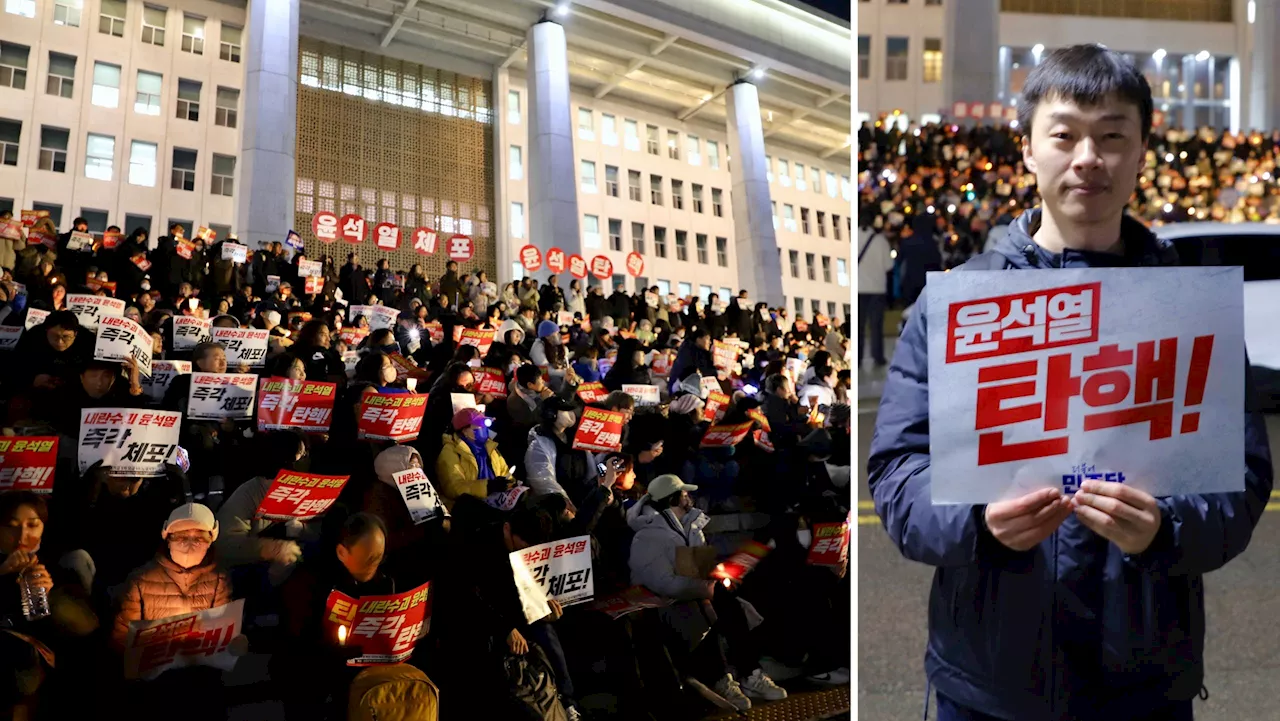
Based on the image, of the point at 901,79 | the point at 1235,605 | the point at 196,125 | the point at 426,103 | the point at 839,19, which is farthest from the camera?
the point at 196,125

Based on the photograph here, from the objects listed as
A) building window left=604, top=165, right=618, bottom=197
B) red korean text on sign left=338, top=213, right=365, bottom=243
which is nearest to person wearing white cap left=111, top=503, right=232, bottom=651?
red korean text on sign left=338, top=213, right=365, bottom=243

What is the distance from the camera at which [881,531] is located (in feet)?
10.0

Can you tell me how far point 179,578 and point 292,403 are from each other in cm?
100

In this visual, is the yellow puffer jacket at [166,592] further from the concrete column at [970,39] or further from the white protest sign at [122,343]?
the concrete column at [970,39]

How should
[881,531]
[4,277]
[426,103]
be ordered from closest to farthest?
[881,531]
[4,277]
[426,103]

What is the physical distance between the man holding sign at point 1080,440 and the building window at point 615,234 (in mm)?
10351

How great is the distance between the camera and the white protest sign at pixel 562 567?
3434 mm

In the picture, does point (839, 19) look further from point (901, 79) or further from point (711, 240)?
point (711, 240)

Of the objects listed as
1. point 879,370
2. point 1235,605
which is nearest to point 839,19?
point 879,370

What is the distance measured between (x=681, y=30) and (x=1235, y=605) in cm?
1137

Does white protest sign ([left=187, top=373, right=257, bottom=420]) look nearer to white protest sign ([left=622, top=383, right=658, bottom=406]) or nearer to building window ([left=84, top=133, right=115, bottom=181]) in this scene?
white protest sign ([left=622, top=383, right=658, bottom=406])

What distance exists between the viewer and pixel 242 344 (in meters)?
4.37

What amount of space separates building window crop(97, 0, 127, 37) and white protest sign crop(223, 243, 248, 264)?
6015 millimetres

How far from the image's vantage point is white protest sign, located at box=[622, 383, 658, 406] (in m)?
5.36
